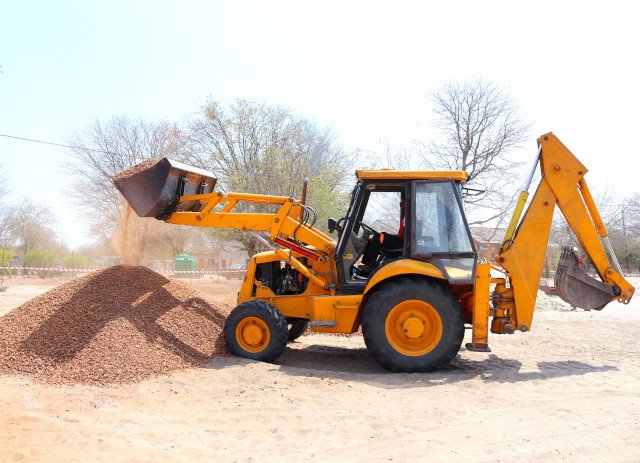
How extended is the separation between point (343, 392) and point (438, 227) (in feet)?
8.47

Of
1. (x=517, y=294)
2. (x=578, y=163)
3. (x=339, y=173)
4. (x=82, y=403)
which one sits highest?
(x=339, y=173)

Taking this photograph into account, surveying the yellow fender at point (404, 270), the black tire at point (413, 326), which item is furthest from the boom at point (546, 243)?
the yellow fender at point (404, 270)

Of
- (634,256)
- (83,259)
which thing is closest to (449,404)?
(83,259)

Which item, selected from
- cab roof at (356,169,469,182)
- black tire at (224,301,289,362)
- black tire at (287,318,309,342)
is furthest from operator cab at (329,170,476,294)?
black tire at (287,318,309,342)

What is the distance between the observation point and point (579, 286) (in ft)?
26.7

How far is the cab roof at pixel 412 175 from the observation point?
7660mm

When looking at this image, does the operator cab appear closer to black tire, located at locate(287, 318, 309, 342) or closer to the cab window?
the cab window

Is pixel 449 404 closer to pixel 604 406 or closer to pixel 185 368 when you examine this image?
pixel 604 406

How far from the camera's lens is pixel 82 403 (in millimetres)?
5680

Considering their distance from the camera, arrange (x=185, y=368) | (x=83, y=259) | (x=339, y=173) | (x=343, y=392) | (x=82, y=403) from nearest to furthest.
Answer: (x=82, y=403) → (x=343, y=392) → (x=185, y=368) → (x=339, y=173) → (x=83, y=259)

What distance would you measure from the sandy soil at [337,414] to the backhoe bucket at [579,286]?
0.86 metres

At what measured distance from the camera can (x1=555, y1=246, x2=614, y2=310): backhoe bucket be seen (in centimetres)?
796

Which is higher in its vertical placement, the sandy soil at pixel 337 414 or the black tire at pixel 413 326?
the black tire at pixel 413 326

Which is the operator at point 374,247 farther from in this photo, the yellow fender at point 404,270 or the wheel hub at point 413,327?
the wheel hub at point 413,327
